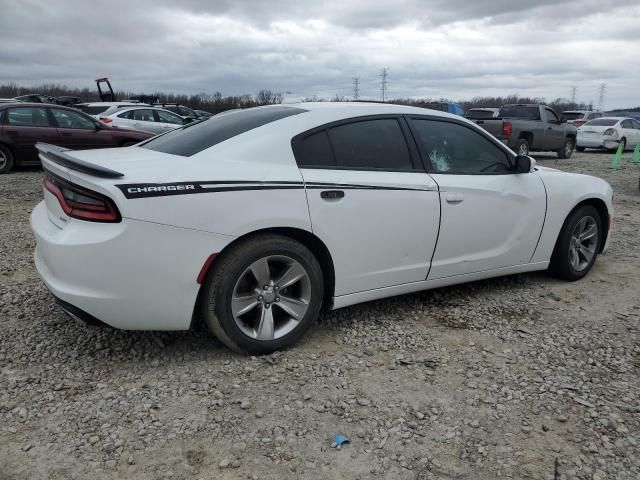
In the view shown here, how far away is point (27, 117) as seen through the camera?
1043cm

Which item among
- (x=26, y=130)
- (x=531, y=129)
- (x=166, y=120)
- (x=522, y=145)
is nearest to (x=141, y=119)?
(x=166, y=120)

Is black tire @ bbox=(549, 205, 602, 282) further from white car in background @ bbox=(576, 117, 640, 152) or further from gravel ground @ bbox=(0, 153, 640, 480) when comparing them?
white car in background @ bbox=(576, 117, 640, 152)

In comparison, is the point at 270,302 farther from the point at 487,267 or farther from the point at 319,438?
the point at 487,267

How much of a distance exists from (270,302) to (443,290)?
1.87 meters

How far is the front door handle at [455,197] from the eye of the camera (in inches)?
149

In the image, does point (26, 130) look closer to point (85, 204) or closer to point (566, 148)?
point (85, 204)

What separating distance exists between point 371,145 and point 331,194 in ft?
1.86

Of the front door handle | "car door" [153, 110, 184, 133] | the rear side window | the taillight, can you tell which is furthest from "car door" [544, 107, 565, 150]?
the taillight

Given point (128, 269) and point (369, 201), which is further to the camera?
point (369, 201)

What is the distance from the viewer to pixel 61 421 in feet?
8.48

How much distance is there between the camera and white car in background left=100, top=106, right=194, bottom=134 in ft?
45.3

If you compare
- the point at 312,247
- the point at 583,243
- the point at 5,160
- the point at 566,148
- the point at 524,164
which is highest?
the point at 524,164

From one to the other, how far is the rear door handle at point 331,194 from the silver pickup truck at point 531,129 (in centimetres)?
1253

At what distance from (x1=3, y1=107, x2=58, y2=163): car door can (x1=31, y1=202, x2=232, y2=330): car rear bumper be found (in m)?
8.59
